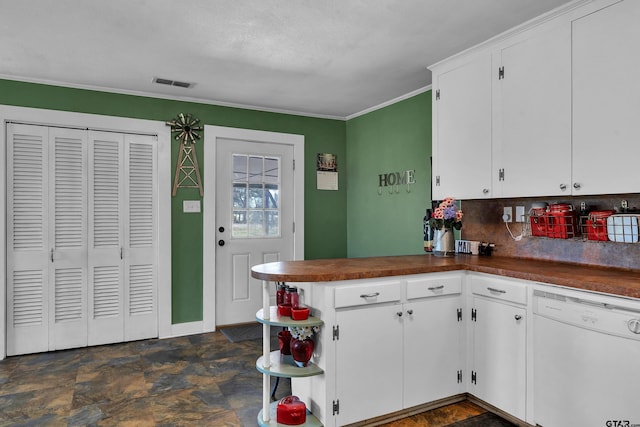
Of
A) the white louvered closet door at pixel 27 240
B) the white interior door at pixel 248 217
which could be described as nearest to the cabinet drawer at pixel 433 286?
the white interior door at pixel 248 217

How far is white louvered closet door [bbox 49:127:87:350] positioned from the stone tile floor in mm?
224

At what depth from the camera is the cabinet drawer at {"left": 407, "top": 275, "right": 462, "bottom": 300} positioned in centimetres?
247

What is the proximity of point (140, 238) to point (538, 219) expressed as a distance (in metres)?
3.43

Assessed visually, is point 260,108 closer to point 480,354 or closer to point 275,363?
point 275,363

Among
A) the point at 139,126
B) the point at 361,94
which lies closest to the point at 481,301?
the point at 361,94

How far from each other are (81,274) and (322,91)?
2803mm

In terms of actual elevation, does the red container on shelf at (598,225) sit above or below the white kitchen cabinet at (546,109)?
below

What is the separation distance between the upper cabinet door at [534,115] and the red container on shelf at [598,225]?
249mm

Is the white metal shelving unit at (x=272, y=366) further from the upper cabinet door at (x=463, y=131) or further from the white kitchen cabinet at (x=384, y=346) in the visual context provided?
the upper cabinet door at (x=463, y=131)

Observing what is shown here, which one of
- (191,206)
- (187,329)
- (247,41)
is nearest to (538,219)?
(247,41)

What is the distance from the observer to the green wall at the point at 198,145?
3.68 m

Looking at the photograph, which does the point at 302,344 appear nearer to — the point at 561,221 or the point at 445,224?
the point at 445,224

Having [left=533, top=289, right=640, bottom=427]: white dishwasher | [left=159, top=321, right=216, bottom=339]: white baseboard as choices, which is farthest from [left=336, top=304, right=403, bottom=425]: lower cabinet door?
[left=159, top=321, right=216, bottom=339]: white baseboard

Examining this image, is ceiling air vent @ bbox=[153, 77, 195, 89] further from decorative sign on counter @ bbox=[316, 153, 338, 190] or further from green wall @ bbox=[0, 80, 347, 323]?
decorative sign on counter @ bbox=[316, 153, 338, 190]
